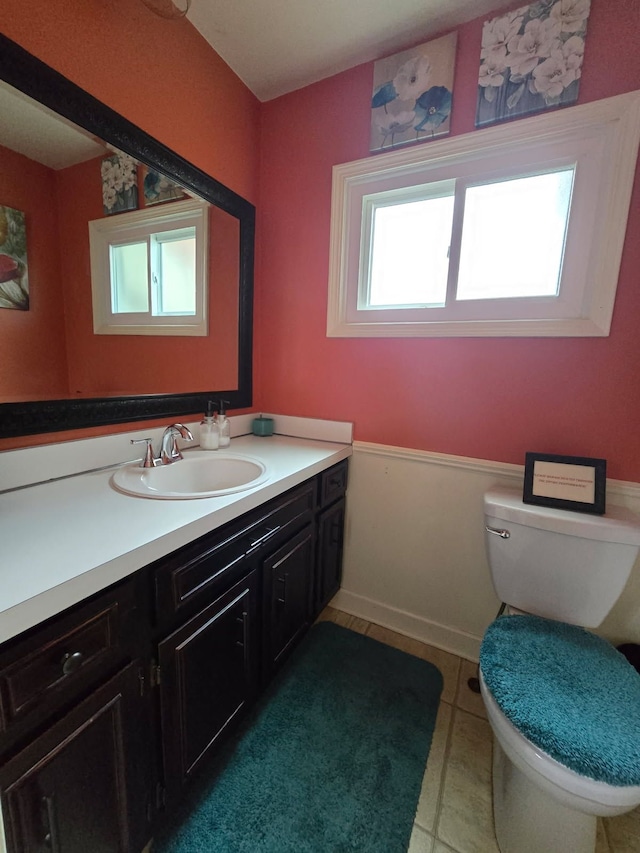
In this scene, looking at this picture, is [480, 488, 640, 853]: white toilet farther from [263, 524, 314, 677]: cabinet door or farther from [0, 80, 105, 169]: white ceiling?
[0, 80, 105, 169]: white ceiling

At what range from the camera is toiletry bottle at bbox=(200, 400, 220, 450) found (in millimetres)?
1403

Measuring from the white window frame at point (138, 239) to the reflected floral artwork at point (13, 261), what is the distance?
17cm

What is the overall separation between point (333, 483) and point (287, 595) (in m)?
0.48

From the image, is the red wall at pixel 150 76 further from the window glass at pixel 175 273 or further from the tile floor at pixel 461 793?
the tile floor at pixel 461 793

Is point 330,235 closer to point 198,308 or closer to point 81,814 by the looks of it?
point 198,308

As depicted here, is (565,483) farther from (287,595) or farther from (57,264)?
(57,264)

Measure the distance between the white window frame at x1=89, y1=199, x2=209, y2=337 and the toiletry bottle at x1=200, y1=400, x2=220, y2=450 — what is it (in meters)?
0.37

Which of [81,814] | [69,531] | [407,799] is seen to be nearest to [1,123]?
[69,531]

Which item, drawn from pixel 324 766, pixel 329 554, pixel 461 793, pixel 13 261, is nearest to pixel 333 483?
pixel 329 554

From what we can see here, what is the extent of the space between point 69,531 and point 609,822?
166 centimetres

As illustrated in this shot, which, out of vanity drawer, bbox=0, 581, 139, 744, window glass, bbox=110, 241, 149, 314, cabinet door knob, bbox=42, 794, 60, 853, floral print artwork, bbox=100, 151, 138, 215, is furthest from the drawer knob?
floral print artwork, bbox=100, 151, 138, 215

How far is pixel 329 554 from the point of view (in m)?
1.57

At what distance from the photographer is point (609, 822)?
0.98 metres

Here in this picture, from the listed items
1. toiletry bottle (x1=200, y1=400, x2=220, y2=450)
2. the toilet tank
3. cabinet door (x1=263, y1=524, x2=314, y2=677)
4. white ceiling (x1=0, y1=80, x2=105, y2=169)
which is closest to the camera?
white ceiling (x1=0, y1=80, x2=105, y2=169)
